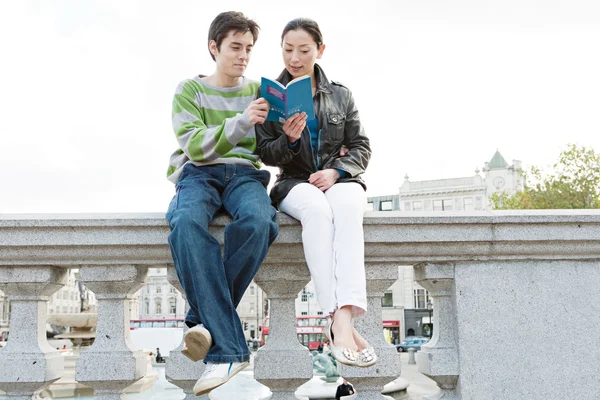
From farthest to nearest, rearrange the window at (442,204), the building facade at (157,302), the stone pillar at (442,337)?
the building facade at (157,302)
the window at (442,204)
the stone pillar at (442,337)

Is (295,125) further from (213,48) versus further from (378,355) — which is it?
(378,355)

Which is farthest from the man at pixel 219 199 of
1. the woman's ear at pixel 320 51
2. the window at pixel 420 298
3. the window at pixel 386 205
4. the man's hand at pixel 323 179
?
the window at pixel 386 205

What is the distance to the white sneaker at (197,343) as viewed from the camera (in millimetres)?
2262

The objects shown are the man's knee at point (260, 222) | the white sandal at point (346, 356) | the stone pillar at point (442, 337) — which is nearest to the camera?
the white sandal at point (346, 356)

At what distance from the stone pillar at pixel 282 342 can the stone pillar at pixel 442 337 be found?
1.92 ft

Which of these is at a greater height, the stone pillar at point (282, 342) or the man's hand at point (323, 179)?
the man's hand at point (323, 179)

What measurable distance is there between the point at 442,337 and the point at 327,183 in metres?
0.90

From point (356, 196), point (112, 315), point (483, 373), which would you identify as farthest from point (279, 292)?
point (483, 373)

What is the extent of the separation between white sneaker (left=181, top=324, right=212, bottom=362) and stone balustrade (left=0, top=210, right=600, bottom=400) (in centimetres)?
23

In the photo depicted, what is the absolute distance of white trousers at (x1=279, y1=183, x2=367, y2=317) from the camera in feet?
8.06

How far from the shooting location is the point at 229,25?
3070 millimetres

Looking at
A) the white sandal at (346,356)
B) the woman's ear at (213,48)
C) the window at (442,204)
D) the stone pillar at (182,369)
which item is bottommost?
the stone pillar at (182,369)

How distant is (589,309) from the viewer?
2.77 metres

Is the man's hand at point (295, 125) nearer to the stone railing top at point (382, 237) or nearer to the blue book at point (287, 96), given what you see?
the blue book at point (287, 96)
